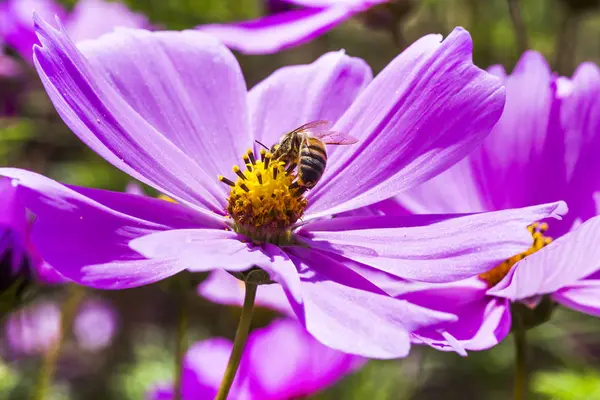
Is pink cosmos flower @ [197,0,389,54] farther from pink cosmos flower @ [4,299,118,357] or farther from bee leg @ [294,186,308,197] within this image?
pink cosmos flower @ [4,299,118,357]

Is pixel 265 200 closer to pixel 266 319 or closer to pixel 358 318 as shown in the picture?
pixel 358 318

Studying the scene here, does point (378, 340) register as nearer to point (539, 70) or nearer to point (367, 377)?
point (539, 70)

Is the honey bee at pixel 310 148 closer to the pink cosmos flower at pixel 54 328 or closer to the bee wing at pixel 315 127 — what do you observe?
the bee wing at pixel 315 127

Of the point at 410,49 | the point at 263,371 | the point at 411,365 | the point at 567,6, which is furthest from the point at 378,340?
the point at 411,365

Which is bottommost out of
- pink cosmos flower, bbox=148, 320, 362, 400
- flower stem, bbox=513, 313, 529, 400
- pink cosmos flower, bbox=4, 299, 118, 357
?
pink cosmos flower, bbox=4, 299, 118, 357

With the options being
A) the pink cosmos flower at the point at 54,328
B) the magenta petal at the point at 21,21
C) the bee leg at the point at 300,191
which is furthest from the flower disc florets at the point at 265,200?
the pink cosmos flower at the point at 54,328

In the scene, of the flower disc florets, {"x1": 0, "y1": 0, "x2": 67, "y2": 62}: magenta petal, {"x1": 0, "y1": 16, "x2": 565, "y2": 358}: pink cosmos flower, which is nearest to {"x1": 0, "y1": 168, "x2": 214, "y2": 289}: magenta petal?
{"x1": 0, "y1": 16, "x2": 565, "y2": 358}: pink cosmos flower

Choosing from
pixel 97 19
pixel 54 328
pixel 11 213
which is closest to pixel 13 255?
pixel 11 213
